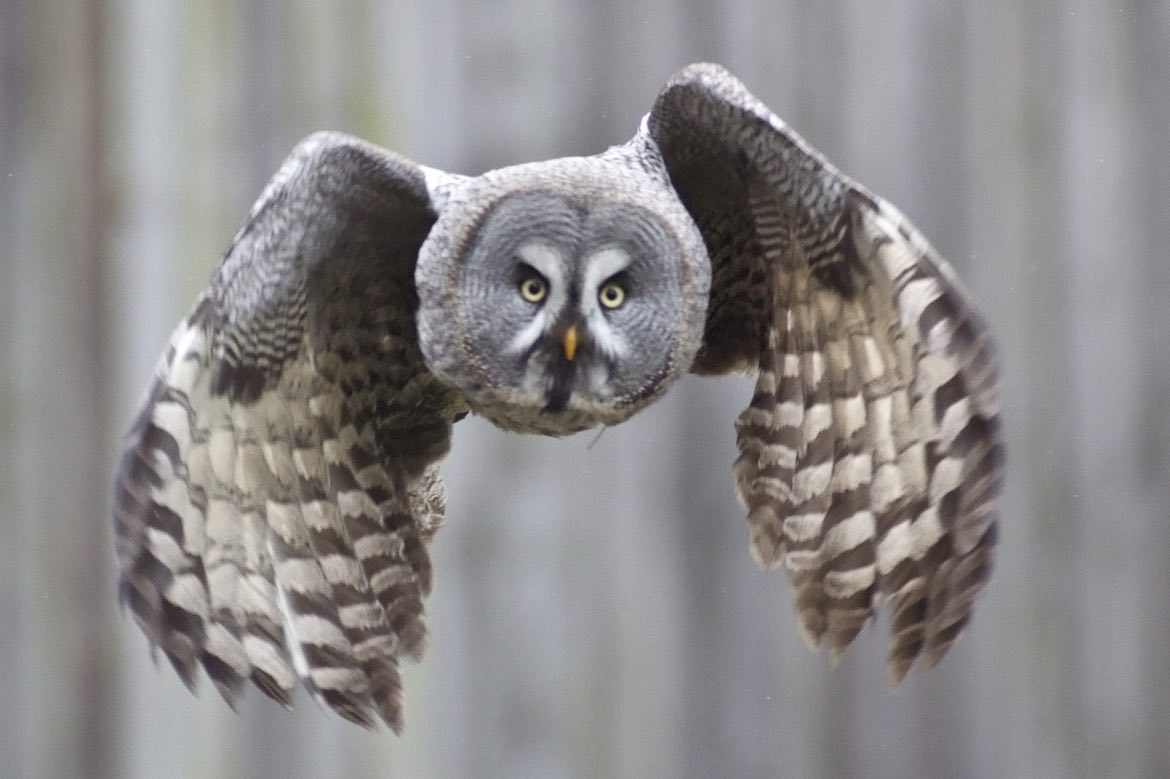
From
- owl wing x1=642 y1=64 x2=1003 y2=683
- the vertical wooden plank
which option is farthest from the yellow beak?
the vertical wooden plank

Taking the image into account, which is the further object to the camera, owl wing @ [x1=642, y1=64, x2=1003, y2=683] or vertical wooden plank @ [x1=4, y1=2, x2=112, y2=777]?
vertical wooden plank @ [x1=4, y1=2, x2=112, y2=777]

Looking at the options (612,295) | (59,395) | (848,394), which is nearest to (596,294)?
(612,295)

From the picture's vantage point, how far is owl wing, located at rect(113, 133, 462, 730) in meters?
2.05

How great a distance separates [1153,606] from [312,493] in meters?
1.35

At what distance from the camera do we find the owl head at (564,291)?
212 centimetres

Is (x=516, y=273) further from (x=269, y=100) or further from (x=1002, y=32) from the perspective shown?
(x=1002, y=32)

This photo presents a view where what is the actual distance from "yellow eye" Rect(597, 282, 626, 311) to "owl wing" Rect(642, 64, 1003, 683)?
21 cm

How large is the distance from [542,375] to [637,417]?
18.9 inches

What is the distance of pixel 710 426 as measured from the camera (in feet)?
8.54

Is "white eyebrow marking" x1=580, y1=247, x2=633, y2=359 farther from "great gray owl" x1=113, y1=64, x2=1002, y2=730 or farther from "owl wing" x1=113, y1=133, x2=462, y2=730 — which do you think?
"owl wing" x1=113, y1=133, x2=462, y2=730

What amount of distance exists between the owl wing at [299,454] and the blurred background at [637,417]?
33 centimetres

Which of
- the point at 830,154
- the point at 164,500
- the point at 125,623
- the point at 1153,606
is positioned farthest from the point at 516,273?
the point at 1153,606

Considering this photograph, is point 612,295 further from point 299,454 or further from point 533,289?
point 299,454

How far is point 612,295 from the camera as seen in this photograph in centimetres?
216
